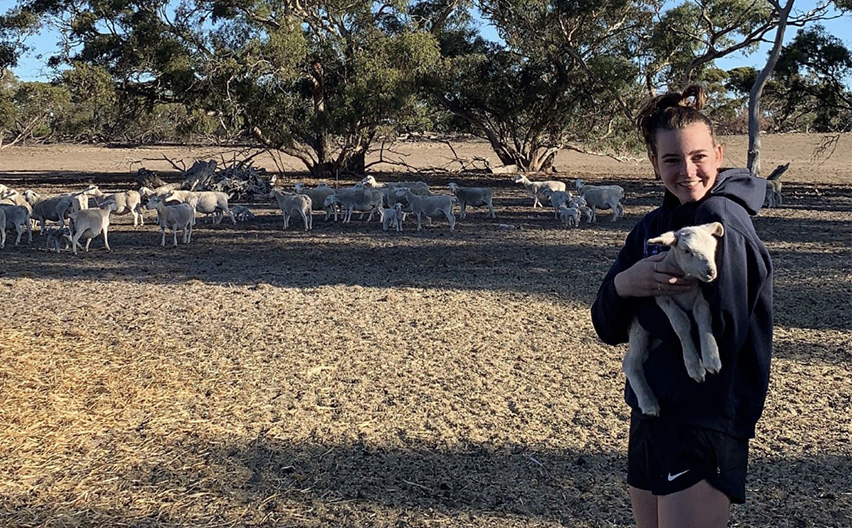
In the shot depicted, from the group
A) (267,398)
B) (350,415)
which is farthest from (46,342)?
(350,415)

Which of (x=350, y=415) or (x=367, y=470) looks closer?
(x=367, y=470)

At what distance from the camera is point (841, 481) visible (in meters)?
4.96

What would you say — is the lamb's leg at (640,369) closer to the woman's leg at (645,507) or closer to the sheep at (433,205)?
the woman's leg at (645,507)

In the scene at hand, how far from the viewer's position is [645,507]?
8.71 feet

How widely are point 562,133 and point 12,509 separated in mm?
32790

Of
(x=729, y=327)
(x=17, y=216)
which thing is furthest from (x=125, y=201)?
(x=729, y=327)

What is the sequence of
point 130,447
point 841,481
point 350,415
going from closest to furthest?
point 841,481, point 130,447, point 350,415

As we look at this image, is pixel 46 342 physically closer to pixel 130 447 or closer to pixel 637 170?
pixel 130 447

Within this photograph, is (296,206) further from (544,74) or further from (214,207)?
(544,74)

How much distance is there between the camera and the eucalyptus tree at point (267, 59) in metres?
27.4

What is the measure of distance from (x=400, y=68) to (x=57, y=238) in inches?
660

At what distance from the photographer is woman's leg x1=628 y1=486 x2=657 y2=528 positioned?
264cm

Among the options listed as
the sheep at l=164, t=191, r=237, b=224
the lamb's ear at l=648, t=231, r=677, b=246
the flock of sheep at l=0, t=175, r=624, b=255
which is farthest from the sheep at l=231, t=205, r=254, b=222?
the lamb's ear at l=648, t=231, r=677, b=246

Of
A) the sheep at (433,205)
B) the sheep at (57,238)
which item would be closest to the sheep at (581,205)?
the sheep at (433,205)
